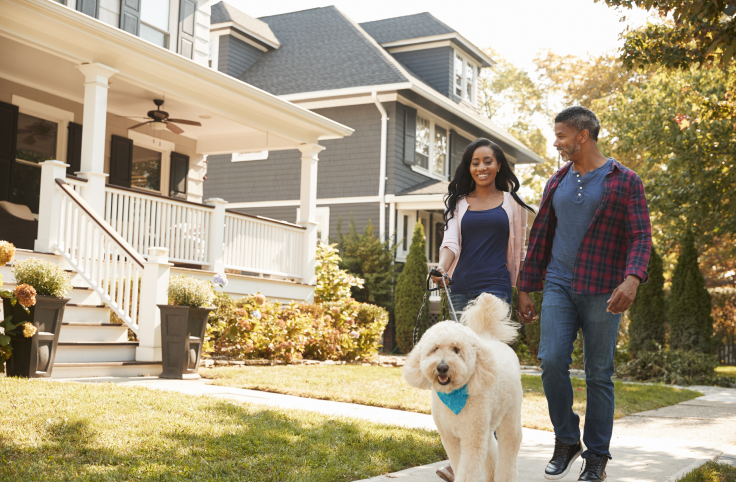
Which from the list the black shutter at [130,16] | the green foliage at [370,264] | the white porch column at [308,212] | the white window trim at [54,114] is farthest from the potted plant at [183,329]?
the green foliage at [370,264]

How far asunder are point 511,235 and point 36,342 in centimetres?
455

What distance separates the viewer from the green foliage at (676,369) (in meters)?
11.8

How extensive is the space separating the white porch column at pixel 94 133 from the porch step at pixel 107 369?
8.68ft

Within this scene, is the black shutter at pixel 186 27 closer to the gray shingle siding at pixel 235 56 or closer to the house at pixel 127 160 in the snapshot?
the house at pixel 127 160

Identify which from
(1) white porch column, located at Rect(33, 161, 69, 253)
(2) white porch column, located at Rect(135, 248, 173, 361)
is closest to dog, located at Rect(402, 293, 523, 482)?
(2) white porch column, located at Rect(135, 248, 173, 361)

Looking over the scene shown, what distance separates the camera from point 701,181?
567 inches

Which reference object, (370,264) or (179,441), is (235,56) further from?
(179,441)

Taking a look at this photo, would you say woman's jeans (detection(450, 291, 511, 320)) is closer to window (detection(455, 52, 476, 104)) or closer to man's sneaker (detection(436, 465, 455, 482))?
man's sneaker (detection(436, 465, 455, 482))

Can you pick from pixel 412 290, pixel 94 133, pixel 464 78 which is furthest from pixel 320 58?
pixel 94 133

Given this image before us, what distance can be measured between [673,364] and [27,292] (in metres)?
10.2

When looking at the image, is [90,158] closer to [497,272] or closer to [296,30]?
[497,272]

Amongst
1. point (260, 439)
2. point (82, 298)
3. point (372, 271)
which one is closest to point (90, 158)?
point (82, 298)

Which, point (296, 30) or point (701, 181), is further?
point (296, 30)

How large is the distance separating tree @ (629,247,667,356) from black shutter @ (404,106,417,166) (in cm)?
826
